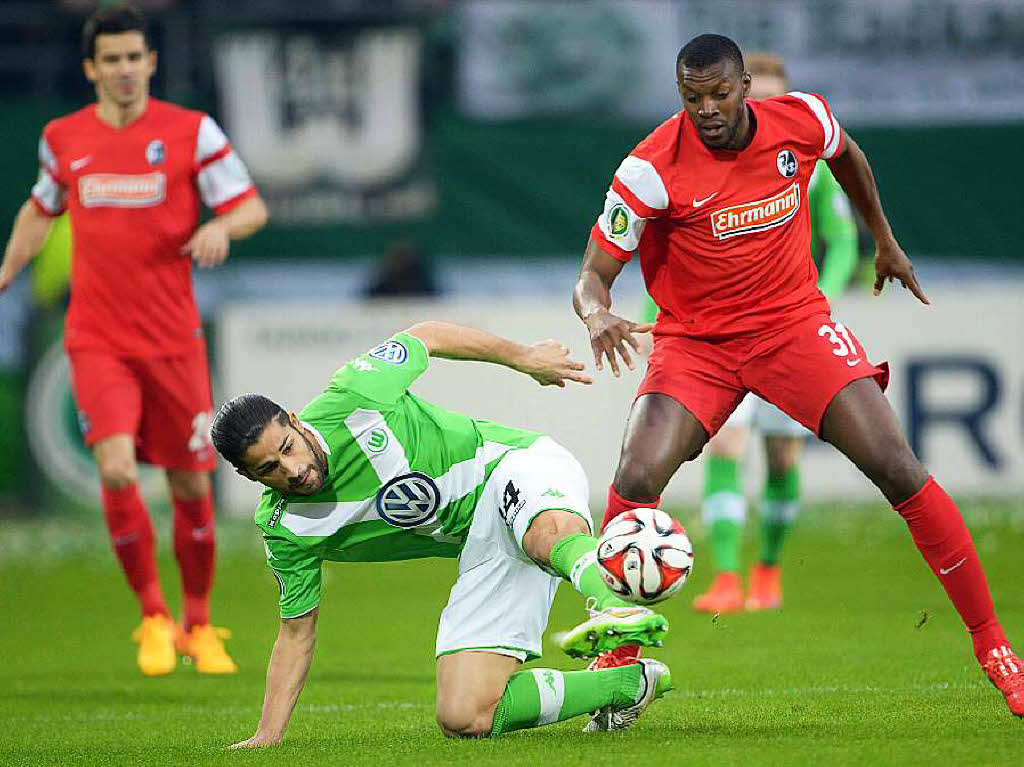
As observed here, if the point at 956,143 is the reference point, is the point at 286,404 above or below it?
below

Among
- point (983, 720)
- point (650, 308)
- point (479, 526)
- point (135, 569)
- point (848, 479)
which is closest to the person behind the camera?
point (983, 720)

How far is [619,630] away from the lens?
482cm

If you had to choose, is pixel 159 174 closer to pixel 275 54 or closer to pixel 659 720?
pixel 659 720

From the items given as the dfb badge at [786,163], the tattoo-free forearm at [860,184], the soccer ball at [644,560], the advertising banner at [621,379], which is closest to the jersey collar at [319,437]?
the soccer ball at [644,560]

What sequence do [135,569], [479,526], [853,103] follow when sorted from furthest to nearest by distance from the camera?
[853,103] < [135,569] < [479,526]

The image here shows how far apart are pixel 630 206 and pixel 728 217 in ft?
1.06

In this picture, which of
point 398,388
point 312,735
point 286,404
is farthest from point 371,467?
point 286,404

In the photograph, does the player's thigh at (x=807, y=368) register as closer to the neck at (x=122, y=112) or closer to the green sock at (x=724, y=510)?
the green sock at (x=724, y=510)

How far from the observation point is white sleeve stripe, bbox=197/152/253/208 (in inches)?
323

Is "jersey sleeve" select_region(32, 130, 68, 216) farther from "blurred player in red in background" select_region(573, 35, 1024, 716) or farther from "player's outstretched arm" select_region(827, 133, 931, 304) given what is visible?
"player's outstretched arm" select_region(827, 133, 931, 304)

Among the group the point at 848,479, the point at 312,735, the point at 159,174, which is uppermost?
the point at 159,174

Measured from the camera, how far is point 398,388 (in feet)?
19.0

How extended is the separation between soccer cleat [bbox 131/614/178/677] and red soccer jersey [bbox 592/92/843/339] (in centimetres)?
289

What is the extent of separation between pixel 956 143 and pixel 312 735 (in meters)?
10.4
